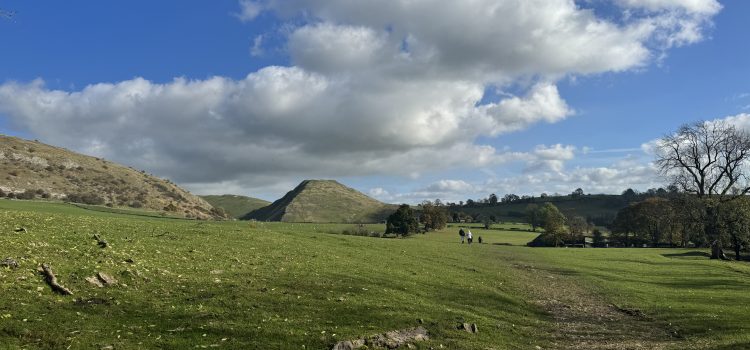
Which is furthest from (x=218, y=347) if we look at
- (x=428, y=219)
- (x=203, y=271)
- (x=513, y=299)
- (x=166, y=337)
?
(x=428, y=219)

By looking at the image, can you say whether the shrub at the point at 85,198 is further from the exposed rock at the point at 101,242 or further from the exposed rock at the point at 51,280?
the exposed rock at the point at 51,280

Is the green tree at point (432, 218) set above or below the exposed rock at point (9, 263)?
above

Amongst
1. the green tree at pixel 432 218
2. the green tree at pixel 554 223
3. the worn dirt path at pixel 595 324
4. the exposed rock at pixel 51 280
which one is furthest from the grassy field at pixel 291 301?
the green tree at pixel 432 218

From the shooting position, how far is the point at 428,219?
129 metres

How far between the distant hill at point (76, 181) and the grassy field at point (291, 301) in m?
93.0

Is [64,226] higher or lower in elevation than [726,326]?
higher

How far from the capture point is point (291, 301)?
19500 millimetres

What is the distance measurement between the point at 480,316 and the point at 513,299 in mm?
6888

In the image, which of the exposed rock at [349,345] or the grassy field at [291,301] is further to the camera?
the grassy field at [291,301]

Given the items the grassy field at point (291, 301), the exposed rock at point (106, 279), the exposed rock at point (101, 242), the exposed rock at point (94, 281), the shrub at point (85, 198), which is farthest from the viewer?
the shrub at point (85, 198)

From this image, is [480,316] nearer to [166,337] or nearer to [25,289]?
[166,337]

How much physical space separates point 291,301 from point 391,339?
18.0ft

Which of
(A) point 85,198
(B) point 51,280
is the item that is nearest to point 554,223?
(B) point 51,280

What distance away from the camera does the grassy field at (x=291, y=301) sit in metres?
14.8
